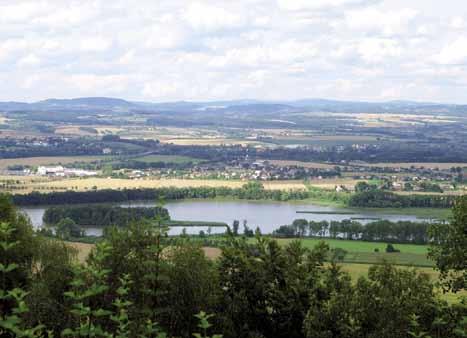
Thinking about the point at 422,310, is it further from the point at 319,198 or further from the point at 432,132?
the point at 432,132

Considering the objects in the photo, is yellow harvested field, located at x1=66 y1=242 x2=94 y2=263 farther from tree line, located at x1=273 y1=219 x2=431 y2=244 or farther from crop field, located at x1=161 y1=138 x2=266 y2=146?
crop field, located at x1=161 y1=138 x2=266 y2=146

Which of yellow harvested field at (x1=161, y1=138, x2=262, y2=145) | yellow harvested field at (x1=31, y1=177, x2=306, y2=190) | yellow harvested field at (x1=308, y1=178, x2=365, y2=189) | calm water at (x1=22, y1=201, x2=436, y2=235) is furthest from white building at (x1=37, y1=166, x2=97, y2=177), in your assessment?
yellow harvested field at (x1=161, y1=138, x2=262, y2=145)

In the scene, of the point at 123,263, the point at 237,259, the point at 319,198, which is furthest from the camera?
the point at 319,198

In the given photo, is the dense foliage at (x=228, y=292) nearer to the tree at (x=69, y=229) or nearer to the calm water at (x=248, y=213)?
the tree at (x=69, y=229)

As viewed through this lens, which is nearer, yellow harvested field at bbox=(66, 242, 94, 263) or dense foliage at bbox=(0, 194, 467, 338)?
dense foliage at bbox=(0, 194, 467, 338)

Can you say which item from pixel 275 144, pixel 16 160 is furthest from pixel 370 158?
pixel 16 160

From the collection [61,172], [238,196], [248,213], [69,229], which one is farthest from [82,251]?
[61,172]

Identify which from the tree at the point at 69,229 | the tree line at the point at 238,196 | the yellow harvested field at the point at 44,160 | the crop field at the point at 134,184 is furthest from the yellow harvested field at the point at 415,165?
the tree at the point at 69,229

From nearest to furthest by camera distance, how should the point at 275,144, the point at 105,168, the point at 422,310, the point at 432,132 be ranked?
the point at 422,310
the point at 105,168
the point at 275,144
the point at 432,132
